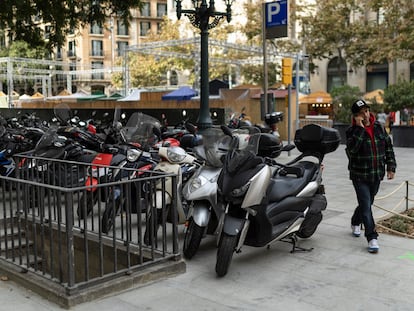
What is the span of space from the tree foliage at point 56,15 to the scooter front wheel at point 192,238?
22.6 feet

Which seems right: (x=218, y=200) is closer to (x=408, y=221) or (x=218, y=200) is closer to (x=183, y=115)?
(x=408, y=221)

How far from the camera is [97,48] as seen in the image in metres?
75.8

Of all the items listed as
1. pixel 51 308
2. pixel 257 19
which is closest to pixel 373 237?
pixel 51 308

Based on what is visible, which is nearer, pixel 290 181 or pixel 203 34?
pixel 290 181

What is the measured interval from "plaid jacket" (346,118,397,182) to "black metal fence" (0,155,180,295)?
2071mm

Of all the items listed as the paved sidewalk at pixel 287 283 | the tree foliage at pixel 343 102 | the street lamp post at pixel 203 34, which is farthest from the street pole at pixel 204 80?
the tree foliage at pixel 343 102

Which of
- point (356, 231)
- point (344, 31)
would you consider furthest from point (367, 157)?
point (344, 31)

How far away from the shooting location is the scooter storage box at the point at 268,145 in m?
6.04

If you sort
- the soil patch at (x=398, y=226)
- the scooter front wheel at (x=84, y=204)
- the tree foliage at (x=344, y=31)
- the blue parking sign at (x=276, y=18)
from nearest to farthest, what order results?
the scooter front wheel at (x=84, y=204), the soil patch at (x=398, y=226), the blue parking sign at (x=276, y=18), the tree foliage at (x=344, y=31)

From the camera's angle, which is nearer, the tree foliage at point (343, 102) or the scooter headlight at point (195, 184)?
the scooter headlight at point (195, 184)

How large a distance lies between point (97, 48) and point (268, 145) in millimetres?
73030

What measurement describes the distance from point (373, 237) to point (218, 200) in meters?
1.79

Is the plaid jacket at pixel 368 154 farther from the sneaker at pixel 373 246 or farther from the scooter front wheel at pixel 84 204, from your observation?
the scooter front wheel at pixel 84 204

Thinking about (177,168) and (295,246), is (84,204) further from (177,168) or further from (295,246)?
(295,246)
